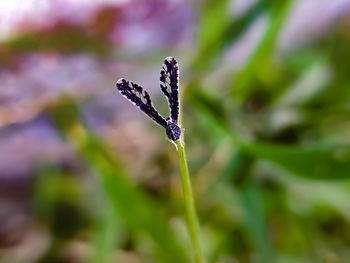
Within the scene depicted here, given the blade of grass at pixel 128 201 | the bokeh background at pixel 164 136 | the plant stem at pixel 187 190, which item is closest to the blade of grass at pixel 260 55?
the bokeh background at pixel 164 136

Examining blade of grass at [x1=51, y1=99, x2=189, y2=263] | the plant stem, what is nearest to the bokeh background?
blade of grass at [x1=51, y1=99, x2=189, y2=263]

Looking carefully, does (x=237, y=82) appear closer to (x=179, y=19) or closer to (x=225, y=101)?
(x=225, y=101)

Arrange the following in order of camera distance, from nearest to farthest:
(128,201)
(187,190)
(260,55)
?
(187,190) → (128,201) → (260,55)

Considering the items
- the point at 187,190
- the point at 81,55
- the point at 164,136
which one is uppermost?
the point at 81,55

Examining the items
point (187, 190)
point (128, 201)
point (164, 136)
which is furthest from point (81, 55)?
point (187, 190)

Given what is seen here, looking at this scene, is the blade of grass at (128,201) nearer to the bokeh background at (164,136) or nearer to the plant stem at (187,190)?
the bokeh background at (164,136)

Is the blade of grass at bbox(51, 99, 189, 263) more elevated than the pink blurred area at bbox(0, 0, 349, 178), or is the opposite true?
the pink blurred area at bbox(0, 0, 349, 178)

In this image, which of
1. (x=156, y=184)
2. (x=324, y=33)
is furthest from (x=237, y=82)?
(x=324, y=33)

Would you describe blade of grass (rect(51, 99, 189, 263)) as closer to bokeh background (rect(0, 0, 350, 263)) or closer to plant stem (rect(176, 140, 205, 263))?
bokeh background (rect(0, 0, 350, 263))

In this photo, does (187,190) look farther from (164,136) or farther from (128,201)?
(164,136)
